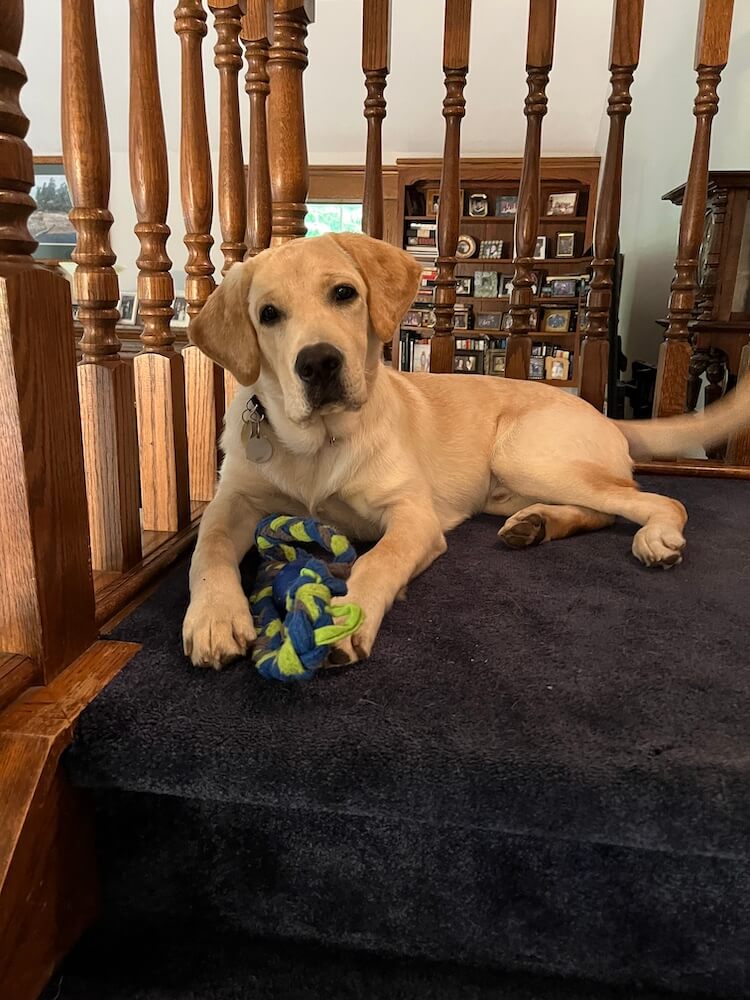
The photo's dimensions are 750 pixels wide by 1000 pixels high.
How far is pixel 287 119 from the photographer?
57.5 inches

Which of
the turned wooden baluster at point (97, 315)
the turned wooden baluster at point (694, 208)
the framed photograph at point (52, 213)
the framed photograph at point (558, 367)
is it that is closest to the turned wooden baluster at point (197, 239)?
the turned wooden baluster at point (97, 315)

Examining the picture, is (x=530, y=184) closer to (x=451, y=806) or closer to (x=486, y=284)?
(x=451, y=806)

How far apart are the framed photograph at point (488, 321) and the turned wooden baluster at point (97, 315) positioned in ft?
19.2

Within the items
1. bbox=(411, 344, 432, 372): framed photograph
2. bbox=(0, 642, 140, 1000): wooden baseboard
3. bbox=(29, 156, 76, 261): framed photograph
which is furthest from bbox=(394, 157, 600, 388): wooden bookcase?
bbox=(0, 642, 140, 1000): wooden baseboard

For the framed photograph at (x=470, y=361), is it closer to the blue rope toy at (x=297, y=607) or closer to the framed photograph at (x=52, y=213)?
the framed photograph at (x=52, y=213)

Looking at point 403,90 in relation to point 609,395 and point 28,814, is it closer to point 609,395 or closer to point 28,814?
point 609,395

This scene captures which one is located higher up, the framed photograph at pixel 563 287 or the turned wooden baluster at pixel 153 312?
the framed photograph at pixel 563 287

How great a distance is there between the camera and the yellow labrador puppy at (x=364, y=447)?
1.26m

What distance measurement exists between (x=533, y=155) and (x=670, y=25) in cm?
385

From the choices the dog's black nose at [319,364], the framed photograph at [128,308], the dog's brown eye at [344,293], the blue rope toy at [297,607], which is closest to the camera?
the blue rope toy at [297,607]

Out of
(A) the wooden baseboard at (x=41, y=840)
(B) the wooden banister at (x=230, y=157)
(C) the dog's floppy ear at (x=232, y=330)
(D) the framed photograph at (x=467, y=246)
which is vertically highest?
(D) the framed photograph at (x=467, y=246)

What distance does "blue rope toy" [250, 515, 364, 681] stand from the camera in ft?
2.85

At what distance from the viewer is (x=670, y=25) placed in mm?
4645

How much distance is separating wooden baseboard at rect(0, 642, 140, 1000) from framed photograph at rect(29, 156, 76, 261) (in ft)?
26.4
